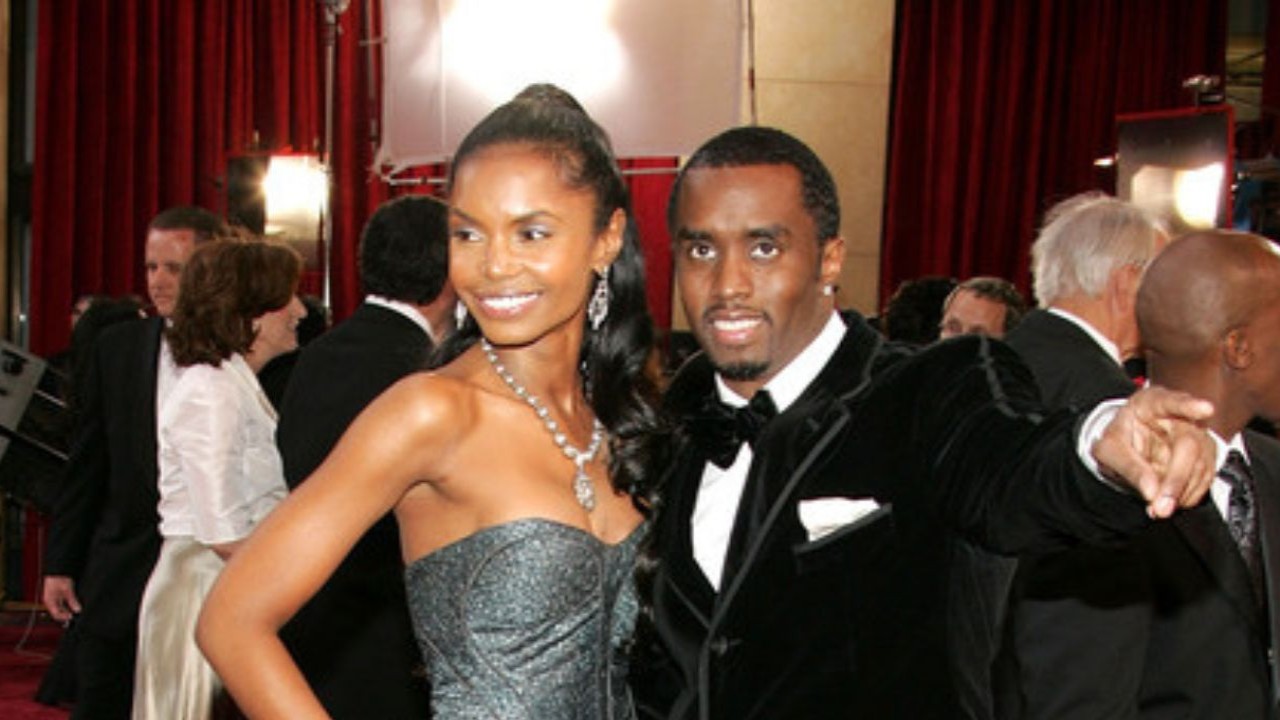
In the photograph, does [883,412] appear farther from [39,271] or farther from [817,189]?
[39,271]

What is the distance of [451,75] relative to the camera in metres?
3.83

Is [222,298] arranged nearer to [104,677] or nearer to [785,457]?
[104,677]

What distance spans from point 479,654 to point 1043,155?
8460 mm

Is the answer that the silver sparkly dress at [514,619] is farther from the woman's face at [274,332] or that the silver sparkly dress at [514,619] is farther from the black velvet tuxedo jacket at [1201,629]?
the woman's face at [274,332]

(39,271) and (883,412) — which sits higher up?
Answer: (883,412)

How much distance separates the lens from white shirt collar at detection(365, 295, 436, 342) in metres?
3.68

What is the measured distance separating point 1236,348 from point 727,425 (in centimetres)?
117

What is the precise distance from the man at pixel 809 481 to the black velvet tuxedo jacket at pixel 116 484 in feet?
7.66

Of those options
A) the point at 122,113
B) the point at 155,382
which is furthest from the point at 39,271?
the point at 155,382

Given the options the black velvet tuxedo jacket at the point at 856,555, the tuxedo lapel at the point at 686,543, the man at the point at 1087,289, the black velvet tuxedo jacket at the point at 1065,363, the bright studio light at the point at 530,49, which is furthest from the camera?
the bright studio light at the point at 530,49

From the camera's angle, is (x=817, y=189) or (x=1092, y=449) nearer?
(x=1092, y=449)

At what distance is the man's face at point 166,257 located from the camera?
479 cm

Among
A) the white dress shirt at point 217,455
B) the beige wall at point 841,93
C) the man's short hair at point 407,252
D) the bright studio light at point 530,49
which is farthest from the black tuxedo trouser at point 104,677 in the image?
the beige wall at point 841,93

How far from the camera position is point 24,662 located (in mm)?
7578
